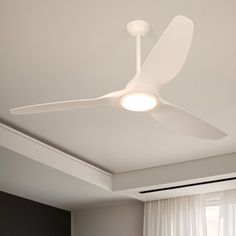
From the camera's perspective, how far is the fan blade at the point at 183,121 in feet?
5.64

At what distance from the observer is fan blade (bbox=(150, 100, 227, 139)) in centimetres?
172

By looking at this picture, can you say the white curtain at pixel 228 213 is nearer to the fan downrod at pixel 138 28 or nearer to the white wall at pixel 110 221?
the white wall at pixel 110 221

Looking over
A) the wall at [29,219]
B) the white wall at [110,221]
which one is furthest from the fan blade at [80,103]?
the white wall at [110,221]

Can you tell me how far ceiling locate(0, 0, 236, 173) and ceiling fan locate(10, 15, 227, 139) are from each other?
0.47ft

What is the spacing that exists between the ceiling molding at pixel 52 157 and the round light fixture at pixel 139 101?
4.27ft

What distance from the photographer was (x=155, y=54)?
1475 mm

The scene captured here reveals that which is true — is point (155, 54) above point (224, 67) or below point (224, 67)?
below

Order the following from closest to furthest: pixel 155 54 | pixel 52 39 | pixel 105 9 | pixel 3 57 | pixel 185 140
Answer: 1. pixel 155 54
2. pixel 105 9
3. pixel 52 39
4. pixel 3 57
5. pixel 185 140

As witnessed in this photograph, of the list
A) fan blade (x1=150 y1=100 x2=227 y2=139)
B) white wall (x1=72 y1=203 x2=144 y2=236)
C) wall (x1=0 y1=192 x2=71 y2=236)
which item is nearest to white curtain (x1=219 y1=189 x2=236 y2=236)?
white wall (x1=72 y1=203 x2=144 y2=236)

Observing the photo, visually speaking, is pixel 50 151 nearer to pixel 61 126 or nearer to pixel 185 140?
pixel 61 126

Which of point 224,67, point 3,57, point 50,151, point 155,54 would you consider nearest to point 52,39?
point 3,57

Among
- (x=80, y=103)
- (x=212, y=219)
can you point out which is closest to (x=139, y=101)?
(x=80, y=103)

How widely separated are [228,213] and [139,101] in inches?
88.1

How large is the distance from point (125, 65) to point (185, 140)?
105 centimetres
